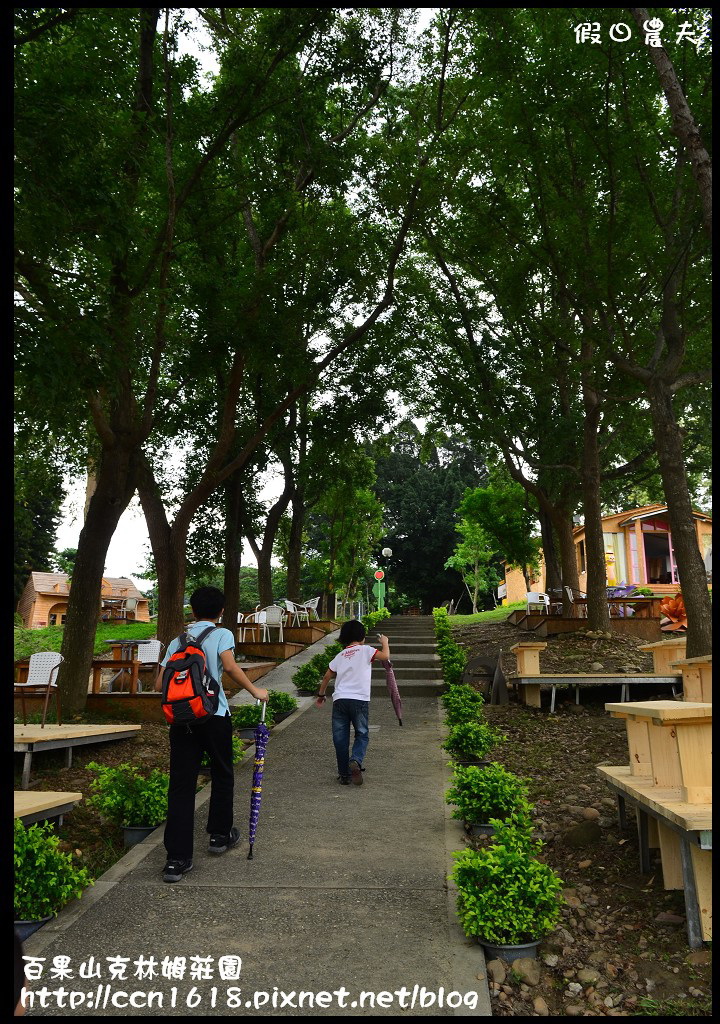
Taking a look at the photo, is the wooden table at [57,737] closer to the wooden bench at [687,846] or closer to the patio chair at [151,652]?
the patio chair at [151,652]

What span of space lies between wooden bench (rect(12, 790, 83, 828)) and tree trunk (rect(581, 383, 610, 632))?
39.6 feet

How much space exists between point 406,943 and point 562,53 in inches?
430

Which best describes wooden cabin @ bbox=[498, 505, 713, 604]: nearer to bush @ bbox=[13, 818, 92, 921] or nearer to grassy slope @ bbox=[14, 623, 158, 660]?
grassy slope @ bbox=[14, 623, 158, 660]

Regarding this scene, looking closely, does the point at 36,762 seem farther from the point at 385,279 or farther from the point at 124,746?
the point at 385,279

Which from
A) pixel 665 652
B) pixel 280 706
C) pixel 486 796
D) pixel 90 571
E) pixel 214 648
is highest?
pixel 90 571

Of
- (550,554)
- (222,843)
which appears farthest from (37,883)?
(550,554)

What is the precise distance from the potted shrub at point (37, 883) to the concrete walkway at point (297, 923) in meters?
0.10

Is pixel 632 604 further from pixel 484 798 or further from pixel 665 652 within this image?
pixel 484 798

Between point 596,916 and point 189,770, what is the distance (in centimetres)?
280

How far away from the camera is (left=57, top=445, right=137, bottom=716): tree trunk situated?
10383mm

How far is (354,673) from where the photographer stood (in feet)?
25.2

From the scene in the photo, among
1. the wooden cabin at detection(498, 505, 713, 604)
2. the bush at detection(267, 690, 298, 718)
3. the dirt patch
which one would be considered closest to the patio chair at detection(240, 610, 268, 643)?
the bush at detection(267, 690, 298, 718)
